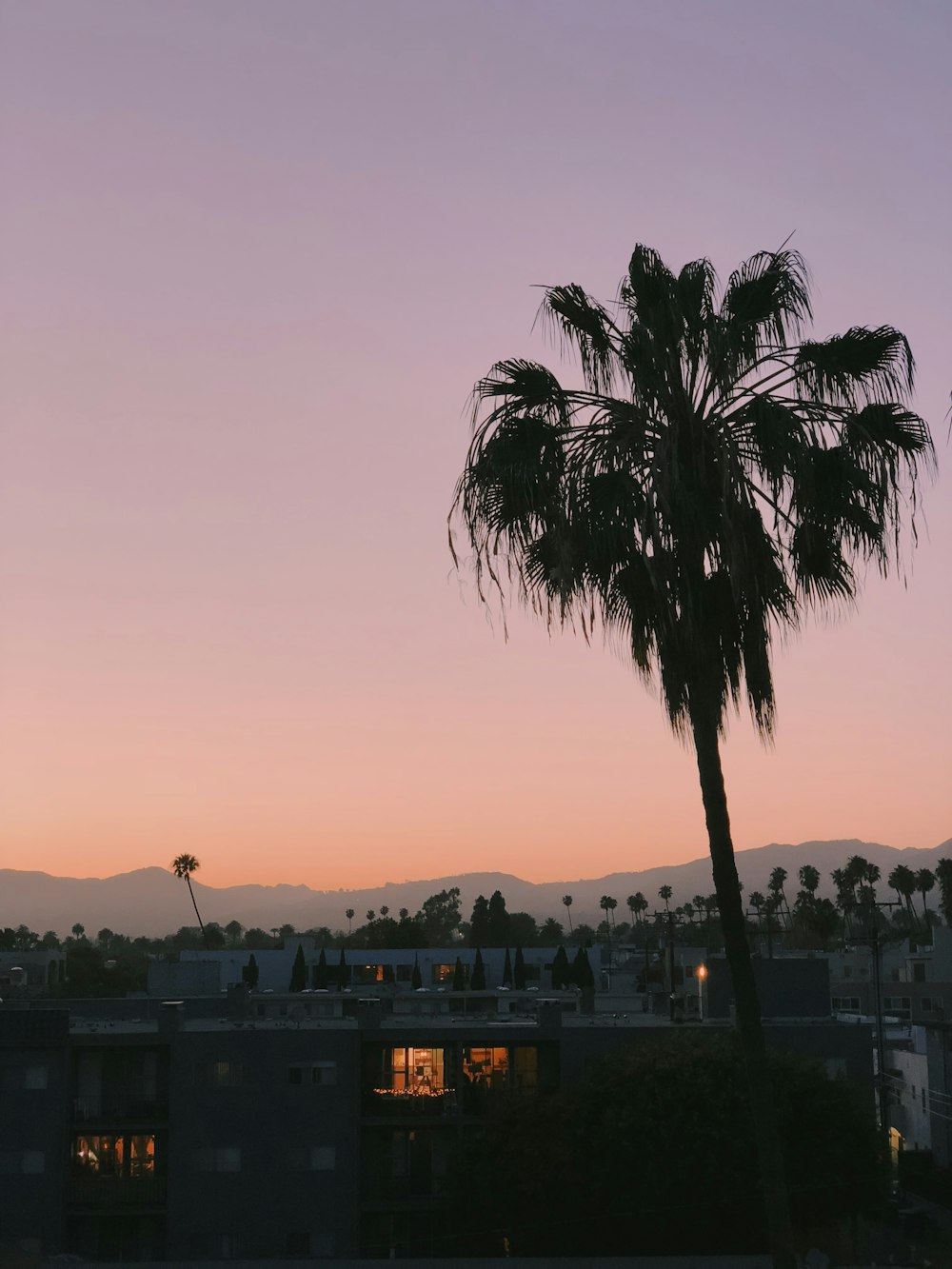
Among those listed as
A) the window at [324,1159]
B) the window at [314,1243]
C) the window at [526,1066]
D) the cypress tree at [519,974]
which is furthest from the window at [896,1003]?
the window at [314,1243]

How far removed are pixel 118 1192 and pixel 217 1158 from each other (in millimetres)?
4236

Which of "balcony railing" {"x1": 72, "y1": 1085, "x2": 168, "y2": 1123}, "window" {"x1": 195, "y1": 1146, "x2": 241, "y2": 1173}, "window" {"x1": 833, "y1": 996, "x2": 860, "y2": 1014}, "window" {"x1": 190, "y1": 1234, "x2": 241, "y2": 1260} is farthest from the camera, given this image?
"window" {"x1": 833, "y1": 996, "x2": 860, "y2": 1014}

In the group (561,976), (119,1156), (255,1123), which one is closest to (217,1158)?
(255,1123)

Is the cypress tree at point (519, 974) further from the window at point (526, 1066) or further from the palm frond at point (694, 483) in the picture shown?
the palm frond at point (694, 483)

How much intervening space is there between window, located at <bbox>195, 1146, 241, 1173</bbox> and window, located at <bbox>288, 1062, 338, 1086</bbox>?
321 centimetres

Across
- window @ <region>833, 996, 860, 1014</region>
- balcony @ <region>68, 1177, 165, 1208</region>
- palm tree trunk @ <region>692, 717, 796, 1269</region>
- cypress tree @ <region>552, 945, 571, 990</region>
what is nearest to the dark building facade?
balcony @ <region>68, 1177, 165, 1208</region>

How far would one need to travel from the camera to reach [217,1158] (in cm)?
5000

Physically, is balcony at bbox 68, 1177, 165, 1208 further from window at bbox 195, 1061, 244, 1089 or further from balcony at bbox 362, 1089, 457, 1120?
balcony at bbox 362, 1089, 457, 1120

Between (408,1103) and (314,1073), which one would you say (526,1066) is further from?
(314,1073)

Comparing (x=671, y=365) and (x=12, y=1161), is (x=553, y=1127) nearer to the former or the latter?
(x=12, y=1161)

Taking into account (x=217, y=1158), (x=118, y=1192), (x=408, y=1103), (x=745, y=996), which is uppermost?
(x=745, y=996)

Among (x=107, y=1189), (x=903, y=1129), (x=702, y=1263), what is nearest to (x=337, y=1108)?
(x=107, y=1189)

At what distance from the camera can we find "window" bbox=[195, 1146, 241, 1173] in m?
49.9

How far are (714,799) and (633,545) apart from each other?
10.6 ft
